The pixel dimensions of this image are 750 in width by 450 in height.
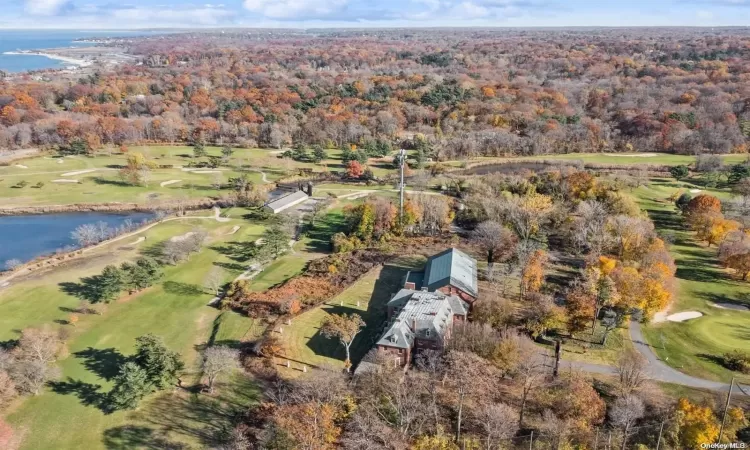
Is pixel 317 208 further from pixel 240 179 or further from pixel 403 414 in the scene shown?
pixel 403 414

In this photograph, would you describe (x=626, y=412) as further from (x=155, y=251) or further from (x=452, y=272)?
(x=155, y=251)

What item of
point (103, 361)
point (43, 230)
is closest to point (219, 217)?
point (43, 230)

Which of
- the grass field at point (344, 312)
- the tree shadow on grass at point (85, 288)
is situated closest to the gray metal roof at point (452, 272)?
the grass field at point (344, 312)

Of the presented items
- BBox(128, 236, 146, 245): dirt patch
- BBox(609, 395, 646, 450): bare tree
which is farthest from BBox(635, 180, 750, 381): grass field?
BBox(128, 236, 146, 245): dirt patch

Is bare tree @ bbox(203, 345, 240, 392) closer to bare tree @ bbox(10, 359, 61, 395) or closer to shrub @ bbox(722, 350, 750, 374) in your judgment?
bare tree @ bbox(10, 359, 61, 395)

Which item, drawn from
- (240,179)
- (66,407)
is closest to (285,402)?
(66,407)
